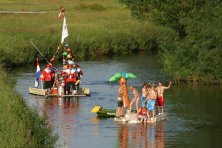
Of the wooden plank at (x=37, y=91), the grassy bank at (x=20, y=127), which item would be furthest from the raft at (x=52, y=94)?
the grassy bank at (x=20, y=127)

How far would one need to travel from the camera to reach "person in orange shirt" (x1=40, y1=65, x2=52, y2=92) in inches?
1516

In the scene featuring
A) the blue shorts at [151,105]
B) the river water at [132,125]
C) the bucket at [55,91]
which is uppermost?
the blue shorts at [151,105]

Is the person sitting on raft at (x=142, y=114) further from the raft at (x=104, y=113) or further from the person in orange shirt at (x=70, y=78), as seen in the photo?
the person in orange shirt at (x=70, y=78)

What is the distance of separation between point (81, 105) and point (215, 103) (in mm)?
6381

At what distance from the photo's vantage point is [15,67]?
169ft

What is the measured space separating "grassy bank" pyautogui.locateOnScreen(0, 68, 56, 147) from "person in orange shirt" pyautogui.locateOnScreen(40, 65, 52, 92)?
12783 mm

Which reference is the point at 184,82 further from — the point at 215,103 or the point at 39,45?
the point at 39,45

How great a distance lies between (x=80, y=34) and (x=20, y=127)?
1579 inches

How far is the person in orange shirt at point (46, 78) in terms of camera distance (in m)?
38.5

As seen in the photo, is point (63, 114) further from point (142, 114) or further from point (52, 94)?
point (52, 94)

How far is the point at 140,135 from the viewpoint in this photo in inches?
1112

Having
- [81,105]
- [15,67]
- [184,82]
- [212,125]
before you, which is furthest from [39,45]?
[212,125]

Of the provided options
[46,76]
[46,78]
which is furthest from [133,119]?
[46,78]

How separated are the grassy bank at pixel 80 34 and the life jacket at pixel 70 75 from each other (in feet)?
34.8
